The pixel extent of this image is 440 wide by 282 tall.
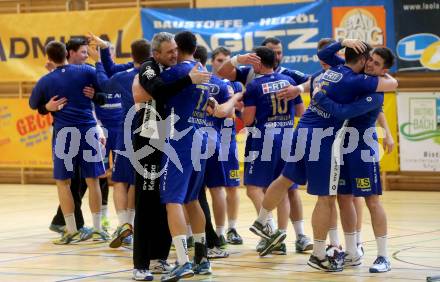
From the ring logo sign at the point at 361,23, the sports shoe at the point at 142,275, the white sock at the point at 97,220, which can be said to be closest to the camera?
the sports shoe at the point at 142,275

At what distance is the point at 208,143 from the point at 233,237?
5.24 ft

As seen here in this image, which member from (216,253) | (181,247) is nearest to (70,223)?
(216,253)

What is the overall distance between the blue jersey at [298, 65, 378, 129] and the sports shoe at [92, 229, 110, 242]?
3.16m

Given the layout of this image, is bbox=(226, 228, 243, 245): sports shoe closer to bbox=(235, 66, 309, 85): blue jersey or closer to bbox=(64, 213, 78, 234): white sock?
bbox=(235, 66, 309, 85): blue jersey

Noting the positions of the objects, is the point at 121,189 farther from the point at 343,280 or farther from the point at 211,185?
the point at 343,280

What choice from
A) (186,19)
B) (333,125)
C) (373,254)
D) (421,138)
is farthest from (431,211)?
(186,19)

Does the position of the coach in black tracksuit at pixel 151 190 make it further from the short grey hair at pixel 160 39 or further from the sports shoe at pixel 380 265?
the sports shoe at pixel 380 265

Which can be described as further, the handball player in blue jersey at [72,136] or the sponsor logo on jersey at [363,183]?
the handball player in blue jersey at [72,136]

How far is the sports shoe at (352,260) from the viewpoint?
8.30 metres

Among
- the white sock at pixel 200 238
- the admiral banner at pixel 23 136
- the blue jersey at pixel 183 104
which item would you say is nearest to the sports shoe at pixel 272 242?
the white sock at pixel 200 238

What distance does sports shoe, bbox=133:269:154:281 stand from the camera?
7688 mm

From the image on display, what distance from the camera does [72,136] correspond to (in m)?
10.4

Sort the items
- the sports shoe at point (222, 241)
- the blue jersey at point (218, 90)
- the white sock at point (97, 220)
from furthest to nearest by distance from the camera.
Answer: the white sock at point (97, 220) → the sports shoe at point (222, 241) → the blue jersey at point (218, 90)

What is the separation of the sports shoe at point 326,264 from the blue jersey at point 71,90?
3.57 metres
